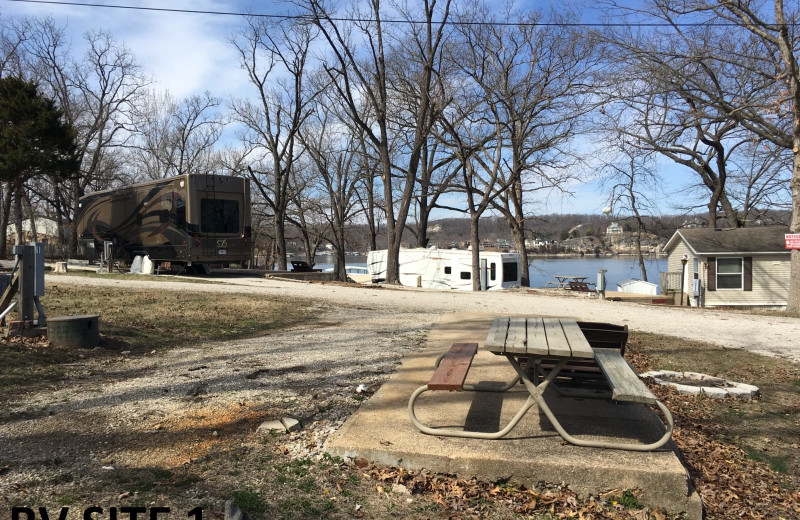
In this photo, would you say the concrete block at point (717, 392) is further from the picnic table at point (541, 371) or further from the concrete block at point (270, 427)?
the concrete block at point (270, 427)

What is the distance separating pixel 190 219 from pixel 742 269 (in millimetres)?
24341

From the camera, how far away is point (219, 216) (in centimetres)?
1797

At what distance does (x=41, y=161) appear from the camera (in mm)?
24250

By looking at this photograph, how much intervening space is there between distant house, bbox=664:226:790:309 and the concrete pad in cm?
2466

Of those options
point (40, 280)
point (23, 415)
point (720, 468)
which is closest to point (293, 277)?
point (40, 280)

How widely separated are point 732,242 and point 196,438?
2913cm

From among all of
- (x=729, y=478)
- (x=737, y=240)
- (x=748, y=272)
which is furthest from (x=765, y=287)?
(x=729, y=478)

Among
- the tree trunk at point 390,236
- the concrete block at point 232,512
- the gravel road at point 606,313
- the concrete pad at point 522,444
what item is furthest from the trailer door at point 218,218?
the concrete block at point 232,512

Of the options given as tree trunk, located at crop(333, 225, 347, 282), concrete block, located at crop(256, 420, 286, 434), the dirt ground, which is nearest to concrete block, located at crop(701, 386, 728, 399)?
the dirt ground

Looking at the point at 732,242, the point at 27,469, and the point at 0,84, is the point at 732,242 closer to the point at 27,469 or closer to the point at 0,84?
the point at 27,469

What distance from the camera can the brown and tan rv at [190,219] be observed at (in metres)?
17.4

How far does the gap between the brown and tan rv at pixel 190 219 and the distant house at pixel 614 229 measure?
103 feet

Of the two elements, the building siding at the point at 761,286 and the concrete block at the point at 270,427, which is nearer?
the concrete block at the point at 270,427

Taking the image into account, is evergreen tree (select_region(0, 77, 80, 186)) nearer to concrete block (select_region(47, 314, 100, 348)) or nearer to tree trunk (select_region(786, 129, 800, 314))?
concrete block (select_region(47, 314, 100, 348))
